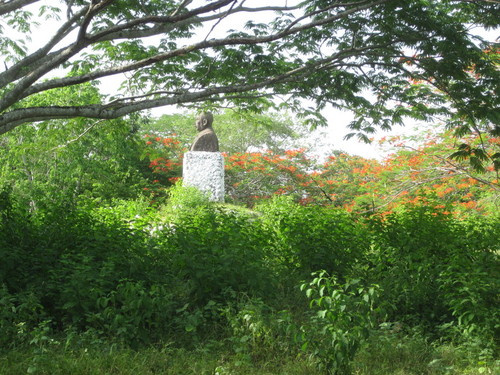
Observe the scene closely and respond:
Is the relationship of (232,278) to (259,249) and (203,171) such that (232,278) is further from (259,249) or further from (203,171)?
(203,171)

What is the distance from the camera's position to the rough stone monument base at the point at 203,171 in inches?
541

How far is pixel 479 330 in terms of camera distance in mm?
4324

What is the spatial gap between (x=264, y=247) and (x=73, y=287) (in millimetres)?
2619

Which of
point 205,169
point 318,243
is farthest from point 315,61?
point 205,169

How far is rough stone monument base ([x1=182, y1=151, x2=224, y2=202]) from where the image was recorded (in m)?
Answer: 13.7

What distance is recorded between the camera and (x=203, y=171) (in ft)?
45.2

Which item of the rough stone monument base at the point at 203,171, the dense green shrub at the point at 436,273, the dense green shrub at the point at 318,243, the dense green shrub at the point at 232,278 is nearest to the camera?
the dense green shrub at the point at 232,278

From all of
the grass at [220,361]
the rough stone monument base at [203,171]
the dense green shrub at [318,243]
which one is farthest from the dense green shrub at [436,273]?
the rough stone monument base at [203,171]

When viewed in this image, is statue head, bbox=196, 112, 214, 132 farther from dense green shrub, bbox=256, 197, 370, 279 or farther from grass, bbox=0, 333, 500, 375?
→ grass, bbox=0, 333, 500, 375

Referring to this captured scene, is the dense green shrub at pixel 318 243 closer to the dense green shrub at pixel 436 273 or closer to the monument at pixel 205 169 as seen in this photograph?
the dense green shrub at pixel 436 273

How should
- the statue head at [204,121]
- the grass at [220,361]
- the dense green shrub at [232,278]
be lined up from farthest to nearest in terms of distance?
1. the statue head at [204,121]
2. the dense green shrub at [232,278]
3. the grass at [220,361]

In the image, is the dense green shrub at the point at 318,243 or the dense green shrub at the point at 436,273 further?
the dense green shrub at the point at 318,243

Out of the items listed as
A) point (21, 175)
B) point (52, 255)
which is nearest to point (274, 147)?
point (21, 175)

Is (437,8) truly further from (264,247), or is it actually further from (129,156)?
(129,156)
